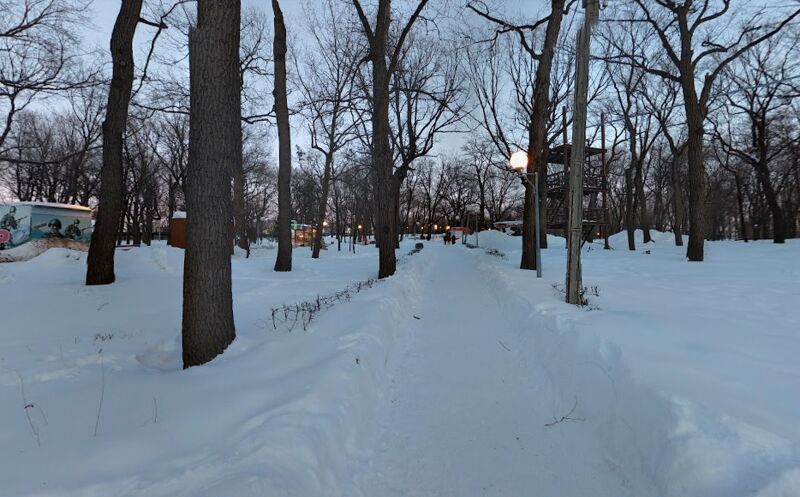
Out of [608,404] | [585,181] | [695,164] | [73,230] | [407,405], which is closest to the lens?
[608,404]

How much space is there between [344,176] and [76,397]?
24828 mm

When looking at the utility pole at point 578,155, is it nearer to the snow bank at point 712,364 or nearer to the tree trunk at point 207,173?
the snow bank at point 712,364

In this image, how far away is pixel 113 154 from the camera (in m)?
8.93

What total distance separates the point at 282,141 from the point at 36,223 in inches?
478

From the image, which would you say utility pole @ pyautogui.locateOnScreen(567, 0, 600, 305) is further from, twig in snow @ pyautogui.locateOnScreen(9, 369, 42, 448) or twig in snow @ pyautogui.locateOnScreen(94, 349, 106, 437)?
twig in snow @ pyautogui.locateOnScreen(9, 369, 42, 448)

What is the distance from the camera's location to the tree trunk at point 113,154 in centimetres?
876

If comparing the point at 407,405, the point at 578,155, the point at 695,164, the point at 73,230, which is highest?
the point at 695,164

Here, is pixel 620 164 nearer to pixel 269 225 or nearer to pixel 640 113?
pixel 640 113

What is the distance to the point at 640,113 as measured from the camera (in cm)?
2484

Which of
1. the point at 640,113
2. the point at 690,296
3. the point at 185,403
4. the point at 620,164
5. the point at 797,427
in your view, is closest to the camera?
the point at 797,427

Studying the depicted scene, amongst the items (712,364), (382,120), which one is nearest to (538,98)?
(382,120)

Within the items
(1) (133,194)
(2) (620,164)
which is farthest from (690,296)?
(2) (620,164)

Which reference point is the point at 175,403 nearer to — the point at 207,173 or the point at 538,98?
the point at 207,173

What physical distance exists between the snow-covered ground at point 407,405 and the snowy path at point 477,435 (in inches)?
0.7
